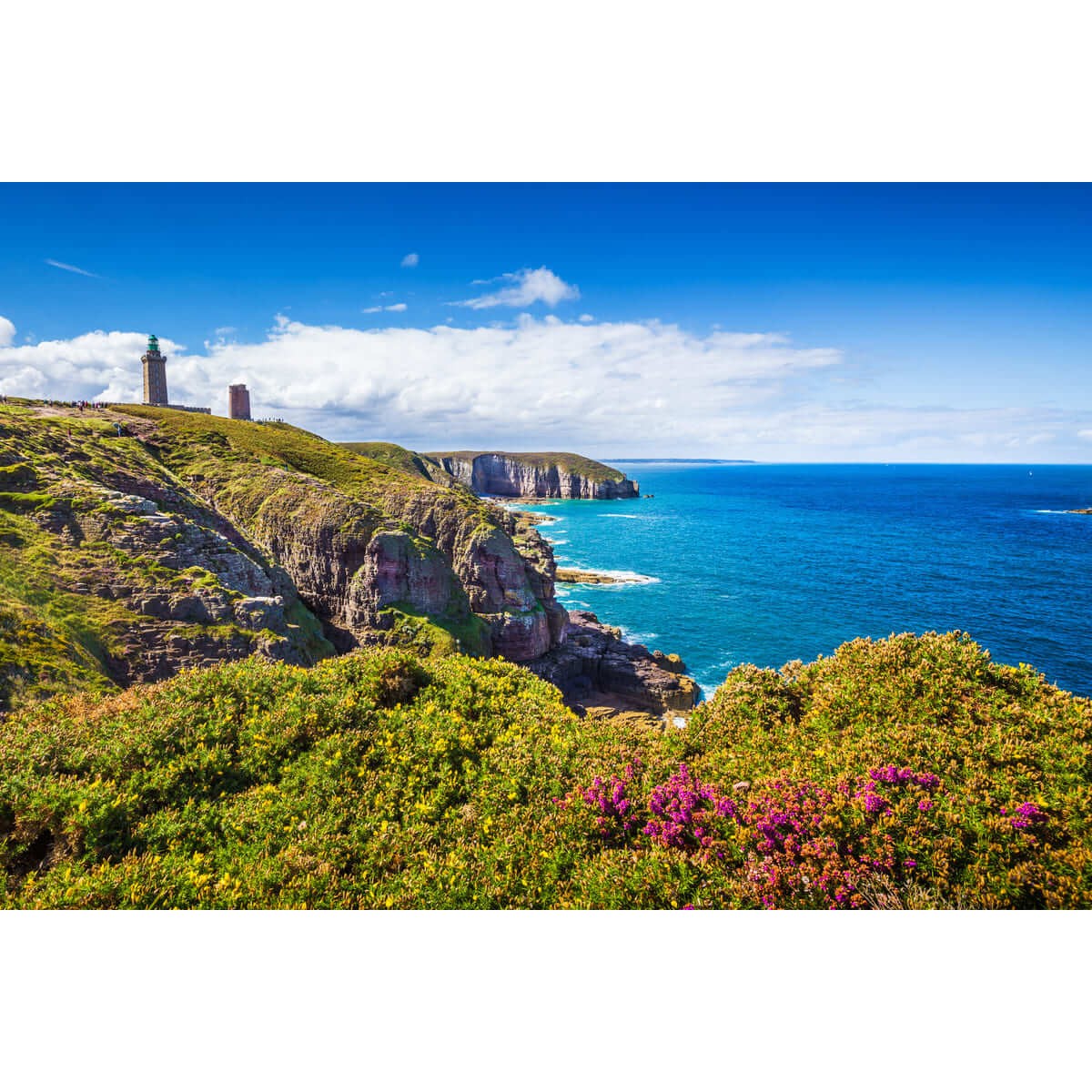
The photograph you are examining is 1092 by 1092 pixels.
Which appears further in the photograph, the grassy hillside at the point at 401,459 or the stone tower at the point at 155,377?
the grassy hillside at the point at 401,459

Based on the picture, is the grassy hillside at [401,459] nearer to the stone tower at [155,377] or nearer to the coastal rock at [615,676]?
the stone tower at [155,377]

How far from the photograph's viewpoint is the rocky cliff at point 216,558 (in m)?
22.1

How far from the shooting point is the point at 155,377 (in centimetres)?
6512

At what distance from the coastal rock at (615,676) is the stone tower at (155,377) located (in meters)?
58.7

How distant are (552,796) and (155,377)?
78604mm

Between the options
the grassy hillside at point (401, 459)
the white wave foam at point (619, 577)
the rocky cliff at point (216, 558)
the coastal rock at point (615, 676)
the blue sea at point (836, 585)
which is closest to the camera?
the rocky cliff at point (216, 558)

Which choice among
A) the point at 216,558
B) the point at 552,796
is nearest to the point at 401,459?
the point at 216,558

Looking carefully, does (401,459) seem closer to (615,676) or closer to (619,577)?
(619,577)

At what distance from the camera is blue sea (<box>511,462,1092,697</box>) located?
50406 millimetres

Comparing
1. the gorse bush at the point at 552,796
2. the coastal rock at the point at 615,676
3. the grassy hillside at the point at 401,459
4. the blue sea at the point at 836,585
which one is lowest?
the coastal rock at the point at 615,676

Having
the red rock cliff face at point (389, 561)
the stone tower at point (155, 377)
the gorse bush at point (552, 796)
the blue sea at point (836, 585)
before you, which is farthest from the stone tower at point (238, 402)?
the gorse bush at point (552, 796)

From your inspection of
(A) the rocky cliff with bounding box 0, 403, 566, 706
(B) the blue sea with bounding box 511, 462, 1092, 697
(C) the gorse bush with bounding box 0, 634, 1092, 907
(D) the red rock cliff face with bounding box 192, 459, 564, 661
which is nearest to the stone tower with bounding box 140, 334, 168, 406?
(A) the rocky cliff with bounding box 0, 403, 566, 706

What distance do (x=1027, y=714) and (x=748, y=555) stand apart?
92.3m
